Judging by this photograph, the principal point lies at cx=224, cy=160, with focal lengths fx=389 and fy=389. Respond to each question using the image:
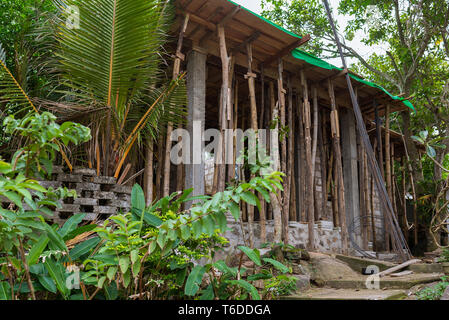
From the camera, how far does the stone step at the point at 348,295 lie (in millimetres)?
3820

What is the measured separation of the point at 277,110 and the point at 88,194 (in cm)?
361

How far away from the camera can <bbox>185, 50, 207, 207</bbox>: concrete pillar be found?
17.4ft

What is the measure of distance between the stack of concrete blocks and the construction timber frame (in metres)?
1.25

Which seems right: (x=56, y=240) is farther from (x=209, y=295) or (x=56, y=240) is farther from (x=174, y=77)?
(x=174, y=77)

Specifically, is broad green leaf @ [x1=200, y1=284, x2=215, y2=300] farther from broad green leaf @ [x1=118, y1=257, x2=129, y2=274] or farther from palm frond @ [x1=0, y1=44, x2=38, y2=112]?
palm frond @ [x1=0, y1=44, x2=38, y2=112]

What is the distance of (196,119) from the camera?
545cm

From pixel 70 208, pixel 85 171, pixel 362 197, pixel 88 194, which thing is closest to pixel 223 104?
pixel 85 171

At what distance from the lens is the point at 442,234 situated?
9.48 metres

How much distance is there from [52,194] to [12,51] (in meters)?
3.28

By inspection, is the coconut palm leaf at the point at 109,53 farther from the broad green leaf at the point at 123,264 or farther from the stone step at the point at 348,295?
the stone step at the point at 348,295

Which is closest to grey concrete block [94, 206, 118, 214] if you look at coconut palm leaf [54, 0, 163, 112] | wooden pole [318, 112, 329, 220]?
coconut palm leaf [54, 0, 163, 112]

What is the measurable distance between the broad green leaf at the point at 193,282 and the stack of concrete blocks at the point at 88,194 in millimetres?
1745

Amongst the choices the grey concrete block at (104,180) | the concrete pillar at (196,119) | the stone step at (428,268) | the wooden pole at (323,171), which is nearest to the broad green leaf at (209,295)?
the grey concrete block at (104,180)

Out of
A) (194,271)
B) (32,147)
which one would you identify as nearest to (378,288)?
(194,271)
